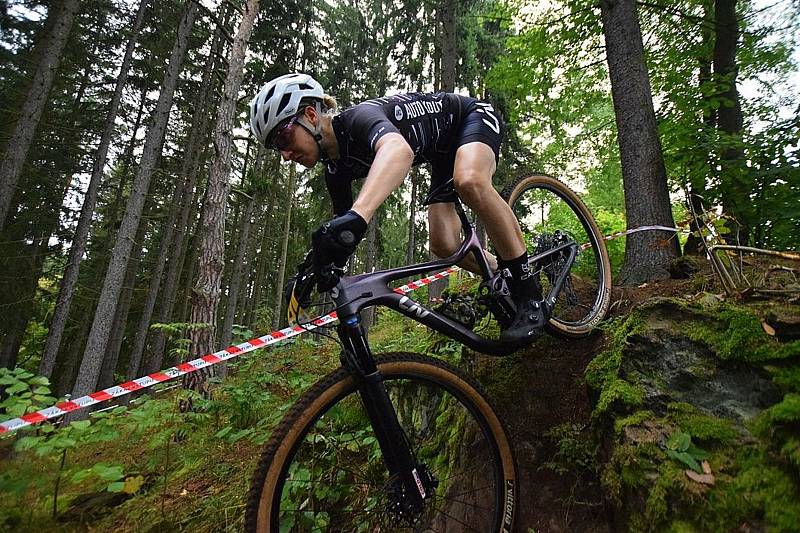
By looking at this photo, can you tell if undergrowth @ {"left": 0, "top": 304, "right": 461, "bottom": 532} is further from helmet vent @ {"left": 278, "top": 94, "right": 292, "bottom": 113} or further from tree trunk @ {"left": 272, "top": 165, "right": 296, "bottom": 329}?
tree trunk @ {"left": 272, "top": 165, "right": 296, "bottom": 329}

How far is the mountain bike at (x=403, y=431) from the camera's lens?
1.76m

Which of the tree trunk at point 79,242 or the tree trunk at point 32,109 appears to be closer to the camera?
the tree trunk at point 32,109

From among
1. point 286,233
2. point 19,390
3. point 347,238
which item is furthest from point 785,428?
point 286,233

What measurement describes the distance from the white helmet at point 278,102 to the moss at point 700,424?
248 centimetres

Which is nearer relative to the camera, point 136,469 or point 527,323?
point 527,323

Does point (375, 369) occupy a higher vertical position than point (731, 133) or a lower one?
lower

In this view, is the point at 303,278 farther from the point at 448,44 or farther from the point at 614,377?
the point at 448,44

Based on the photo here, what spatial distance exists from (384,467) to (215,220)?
5.94m

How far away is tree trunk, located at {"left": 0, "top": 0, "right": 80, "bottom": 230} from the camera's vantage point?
→ 382 inches

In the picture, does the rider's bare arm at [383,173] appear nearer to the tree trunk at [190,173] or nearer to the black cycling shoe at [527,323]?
the black cycling shoe at [527,323]

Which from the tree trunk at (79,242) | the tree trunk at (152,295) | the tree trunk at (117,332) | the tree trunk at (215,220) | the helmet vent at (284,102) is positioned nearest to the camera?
the helmet vent at (284,102)

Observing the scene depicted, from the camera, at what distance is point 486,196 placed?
2.41 m

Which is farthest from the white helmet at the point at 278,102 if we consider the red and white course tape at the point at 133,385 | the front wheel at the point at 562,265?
the front wheel at the point at 562,265

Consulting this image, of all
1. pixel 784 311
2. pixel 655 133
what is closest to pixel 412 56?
pixel 655 133
